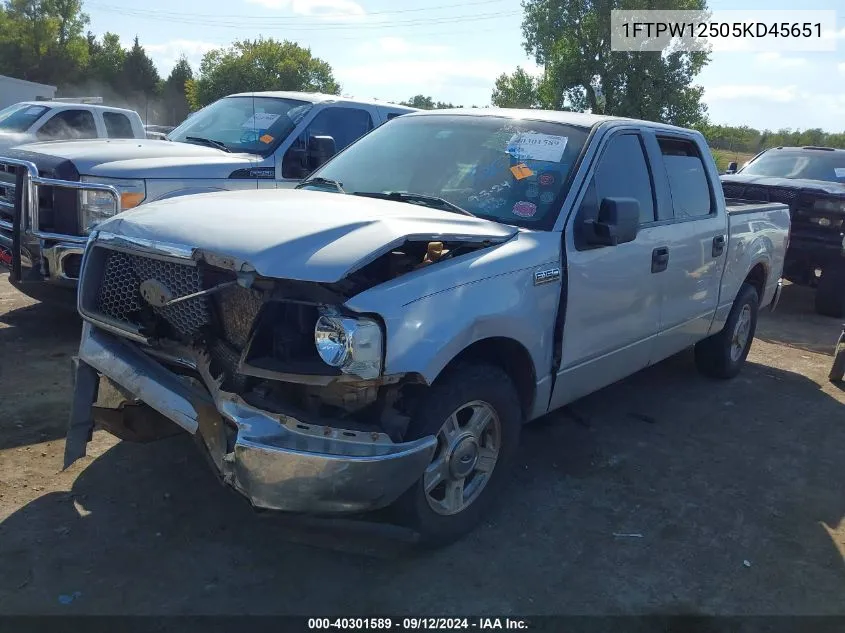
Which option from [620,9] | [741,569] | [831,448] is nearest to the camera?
[741,569]

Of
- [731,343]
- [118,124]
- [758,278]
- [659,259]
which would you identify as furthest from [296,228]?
[118,124]

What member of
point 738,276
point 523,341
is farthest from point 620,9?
point 523,341

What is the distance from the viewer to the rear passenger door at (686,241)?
481 centimetres

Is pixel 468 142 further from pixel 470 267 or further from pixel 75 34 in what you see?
pixel 75 34

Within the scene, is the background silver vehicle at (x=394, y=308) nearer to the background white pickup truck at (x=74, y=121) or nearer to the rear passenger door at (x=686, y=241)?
the rear passenger door at (x=686, y=241)

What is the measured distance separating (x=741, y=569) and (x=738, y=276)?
9.94 ft

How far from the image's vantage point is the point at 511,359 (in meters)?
3.66

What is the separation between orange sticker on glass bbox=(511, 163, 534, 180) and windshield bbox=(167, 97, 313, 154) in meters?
3.47

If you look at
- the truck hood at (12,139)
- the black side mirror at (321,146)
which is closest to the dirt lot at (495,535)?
the black side mirror at (321,146)

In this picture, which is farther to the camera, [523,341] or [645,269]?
[645,269]

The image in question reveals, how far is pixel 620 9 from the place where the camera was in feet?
97.0

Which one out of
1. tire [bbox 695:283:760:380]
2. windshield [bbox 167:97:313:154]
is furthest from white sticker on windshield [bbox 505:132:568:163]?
windshield [bbox 167:97:313:154]

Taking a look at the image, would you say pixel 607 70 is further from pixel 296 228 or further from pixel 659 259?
pixel 296 228

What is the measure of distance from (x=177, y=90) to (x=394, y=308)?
2370 inches
